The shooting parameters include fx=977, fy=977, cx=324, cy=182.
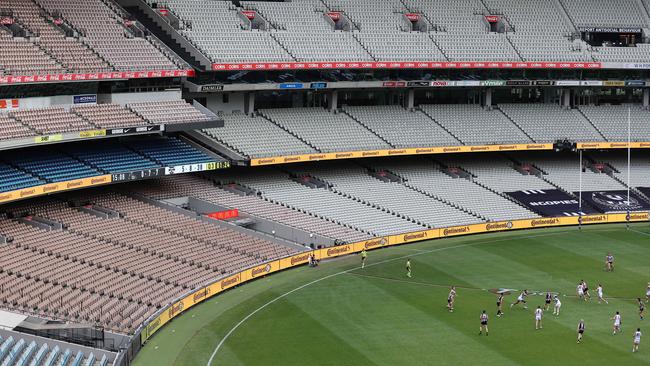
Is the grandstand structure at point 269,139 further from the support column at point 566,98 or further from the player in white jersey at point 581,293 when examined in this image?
the player in white jersey at point 581,293

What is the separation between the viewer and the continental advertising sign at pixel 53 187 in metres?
54.3

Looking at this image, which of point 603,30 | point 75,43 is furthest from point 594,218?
point 75,43

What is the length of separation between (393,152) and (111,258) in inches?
1113

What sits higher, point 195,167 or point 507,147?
point 507,147

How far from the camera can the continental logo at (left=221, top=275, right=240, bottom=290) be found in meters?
53.8

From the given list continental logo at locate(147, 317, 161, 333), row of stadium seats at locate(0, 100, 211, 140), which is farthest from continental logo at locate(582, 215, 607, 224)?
continental logo at locate(147, 317, 161, 333)

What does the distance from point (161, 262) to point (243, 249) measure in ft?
20.0

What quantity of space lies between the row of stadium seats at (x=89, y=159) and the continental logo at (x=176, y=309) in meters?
13.2

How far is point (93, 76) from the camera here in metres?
63.5

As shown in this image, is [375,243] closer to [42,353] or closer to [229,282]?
[229,282]

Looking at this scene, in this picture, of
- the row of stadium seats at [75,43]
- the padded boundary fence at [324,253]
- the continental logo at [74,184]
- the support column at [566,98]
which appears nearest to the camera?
the padded boundary fence at [324,253]

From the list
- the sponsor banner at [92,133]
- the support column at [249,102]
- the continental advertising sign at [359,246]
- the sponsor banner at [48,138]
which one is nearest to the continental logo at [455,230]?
the continental advertising sign at [359,246]

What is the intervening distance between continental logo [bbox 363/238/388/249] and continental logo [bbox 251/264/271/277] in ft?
29.0

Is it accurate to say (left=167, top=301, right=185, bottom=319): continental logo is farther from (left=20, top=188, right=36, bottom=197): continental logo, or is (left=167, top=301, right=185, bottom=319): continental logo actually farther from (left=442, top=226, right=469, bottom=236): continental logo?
(left=442, top=226, right=469, bottom=236): continental logo
